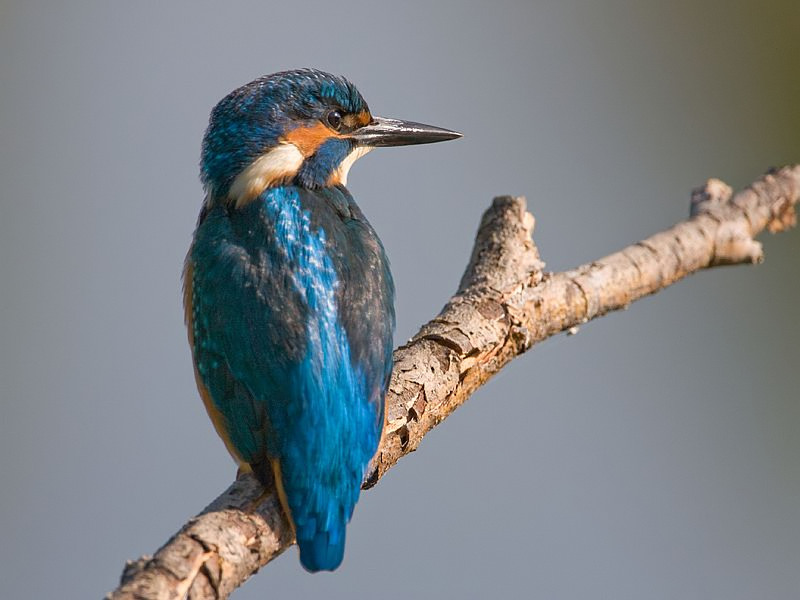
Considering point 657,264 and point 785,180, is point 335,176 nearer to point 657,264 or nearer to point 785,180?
point 657,264

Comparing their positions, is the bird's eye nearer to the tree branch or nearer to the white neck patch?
the white neck patch

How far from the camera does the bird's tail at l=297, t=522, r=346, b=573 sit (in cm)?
237

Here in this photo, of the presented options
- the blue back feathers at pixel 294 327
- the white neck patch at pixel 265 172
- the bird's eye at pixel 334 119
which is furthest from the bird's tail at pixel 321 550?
the bird's eye at pixel 334 119

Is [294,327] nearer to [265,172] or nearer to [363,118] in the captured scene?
[265,172]

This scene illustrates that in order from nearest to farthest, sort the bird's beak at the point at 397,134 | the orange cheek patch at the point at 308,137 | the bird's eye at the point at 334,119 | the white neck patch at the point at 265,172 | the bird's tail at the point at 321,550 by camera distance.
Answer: the bird's tail at the point at 321,550 < the white neck patch at the point at 265,172 < the orange cheek patch at the point at 308,137 < the bird's eye at the point at 334,119 < the bird's beak at the point at 397,134

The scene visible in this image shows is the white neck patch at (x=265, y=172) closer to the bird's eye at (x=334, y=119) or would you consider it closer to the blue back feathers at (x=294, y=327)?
the blue back feathers at (x=294, y=327)

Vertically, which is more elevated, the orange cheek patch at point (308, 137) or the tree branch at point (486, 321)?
the orange cheek patch at point (308, 137)

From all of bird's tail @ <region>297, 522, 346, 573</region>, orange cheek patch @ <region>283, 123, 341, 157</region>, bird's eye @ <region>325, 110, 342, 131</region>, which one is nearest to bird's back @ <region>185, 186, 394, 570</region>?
bird's tail @ <region>297, 522, 346, 573</region>

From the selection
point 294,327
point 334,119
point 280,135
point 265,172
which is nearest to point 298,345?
point 294,327

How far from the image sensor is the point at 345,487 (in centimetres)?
246

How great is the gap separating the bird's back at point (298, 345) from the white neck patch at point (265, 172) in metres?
0.05

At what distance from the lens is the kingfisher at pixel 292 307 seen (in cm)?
246

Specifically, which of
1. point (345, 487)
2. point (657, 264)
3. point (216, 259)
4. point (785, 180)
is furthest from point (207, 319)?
point (785, 180)

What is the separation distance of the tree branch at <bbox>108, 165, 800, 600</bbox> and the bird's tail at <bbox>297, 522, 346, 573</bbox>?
0.14 feet
